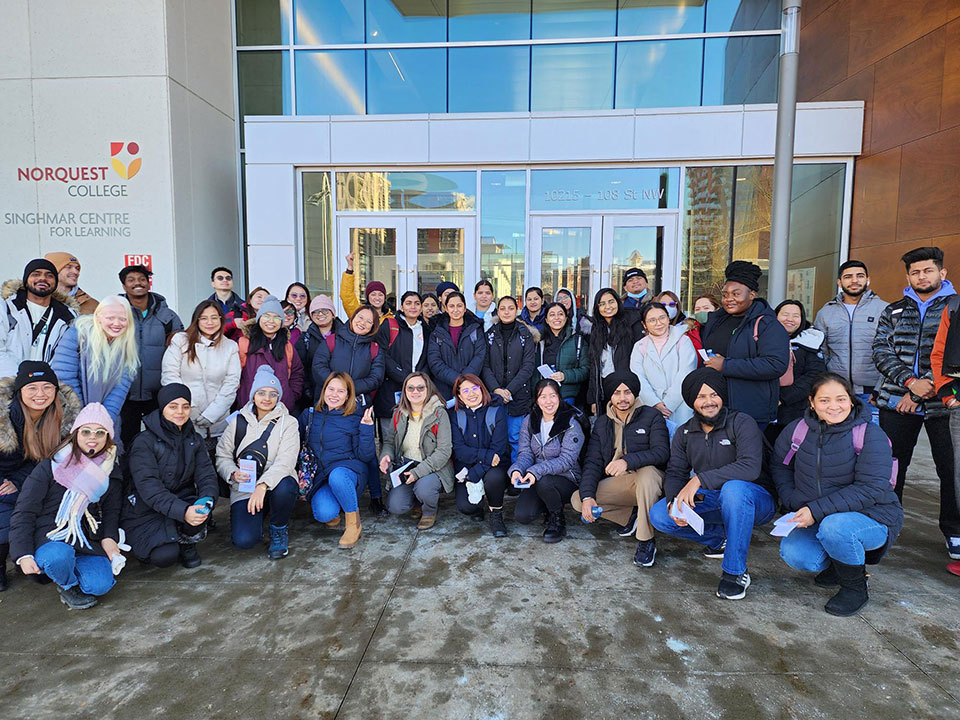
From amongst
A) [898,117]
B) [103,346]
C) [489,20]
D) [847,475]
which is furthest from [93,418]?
[898,117]

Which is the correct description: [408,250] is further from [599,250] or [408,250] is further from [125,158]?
[125,158]

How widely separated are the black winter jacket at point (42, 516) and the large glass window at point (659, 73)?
31.8ft

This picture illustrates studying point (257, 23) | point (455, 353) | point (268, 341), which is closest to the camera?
point (268, 341)

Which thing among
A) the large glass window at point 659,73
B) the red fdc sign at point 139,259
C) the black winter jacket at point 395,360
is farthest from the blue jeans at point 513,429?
the large glass window at point 659,73

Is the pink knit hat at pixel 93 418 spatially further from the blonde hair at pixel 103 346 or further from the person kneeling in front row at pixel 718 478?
the person kneeling in front row at pixel 718 478

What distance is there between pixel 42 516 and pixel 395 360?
2.85 meters

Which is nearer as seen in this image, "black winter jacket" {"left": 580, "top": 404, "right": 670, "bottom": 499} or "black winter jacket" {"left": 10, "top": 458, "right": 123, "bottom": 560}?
"black winter jacket" {"left": 10, "top": 458, "right": 123, "bottom": 560}

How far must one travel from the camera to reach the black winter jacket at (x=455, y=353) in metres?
5.13

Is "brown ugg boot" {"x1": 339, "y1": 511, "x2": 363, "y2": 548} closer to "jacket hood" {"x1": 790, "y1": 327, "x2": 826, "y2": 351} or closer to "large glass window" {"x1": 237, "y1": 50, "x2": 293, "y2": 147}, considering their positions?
"jacket hood" {"x1": 790, "y1": 327, "x2": 826, "y2": 351}

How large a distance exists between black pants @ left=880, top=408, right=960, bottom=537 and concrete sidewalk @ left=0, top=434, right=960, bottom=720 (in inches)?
12.0

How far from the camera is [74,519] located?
10.5 feet

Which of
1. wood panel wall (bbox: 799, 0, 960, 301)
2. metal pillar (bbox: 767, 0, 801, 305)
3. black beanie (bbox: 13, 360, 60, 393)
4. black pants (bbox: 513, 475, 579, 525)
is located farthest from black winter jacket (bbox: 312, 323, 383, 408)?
wood panel wall (bbox: 799, 0, 960, 301)

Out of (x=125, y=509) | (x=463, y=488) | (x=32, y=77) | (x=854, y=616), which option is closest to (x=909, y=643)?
(x=854, y=616)

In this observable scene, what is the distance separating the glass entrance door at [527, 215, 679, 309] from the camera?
916 centimetres
